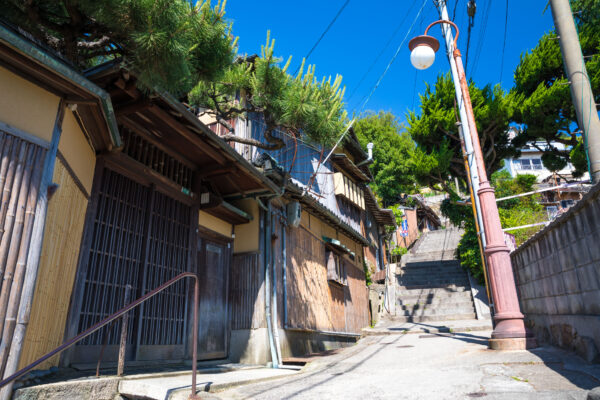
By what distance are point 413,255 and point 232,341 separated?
2147cm

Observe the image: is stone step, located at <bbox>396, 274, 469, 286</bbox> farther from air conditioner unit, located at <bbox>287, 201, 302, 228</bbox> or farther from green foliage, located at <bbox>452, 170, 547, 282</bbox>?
air conditioner unit, located at <bbox>287, 201, 302, 228</bbox>

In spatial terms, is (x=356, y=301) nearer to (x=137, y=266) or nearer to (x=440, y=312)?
(x=440, y=312)

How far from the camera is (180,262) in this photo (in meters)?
7.33

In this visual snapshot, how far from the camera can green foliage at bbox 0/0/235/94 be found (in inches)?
169

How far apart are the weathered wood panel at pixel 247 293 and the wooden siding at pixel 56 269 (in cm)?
436

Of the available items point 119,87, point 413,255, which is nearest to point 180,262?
point 119,87

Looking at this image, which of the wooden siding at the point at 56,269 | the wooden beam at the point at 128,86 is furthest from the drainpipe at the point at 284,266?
the wooden beam at the point at 128,86

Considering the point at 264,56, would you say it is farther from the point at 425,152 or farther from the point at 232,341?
the point at 425,152

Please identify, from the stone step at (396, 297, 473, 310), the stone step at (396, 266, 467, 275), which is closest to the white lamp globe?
the stone step at (396, 297, 473, 310)

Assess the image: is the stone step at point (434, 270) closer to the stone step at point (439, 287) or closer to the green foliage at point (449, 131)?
the stone step at point (439, 287)

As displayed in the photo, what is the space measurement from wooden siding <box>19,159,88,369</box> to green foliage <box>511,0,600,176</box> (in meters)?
17.3

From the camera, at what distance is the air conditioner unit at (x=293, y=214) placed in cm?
1057

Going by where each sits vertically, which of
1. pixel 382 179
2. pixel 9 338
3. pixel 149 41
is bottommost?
pixel 9 338

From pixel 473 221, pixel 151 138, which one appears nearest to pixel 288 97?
pixel 151 138
